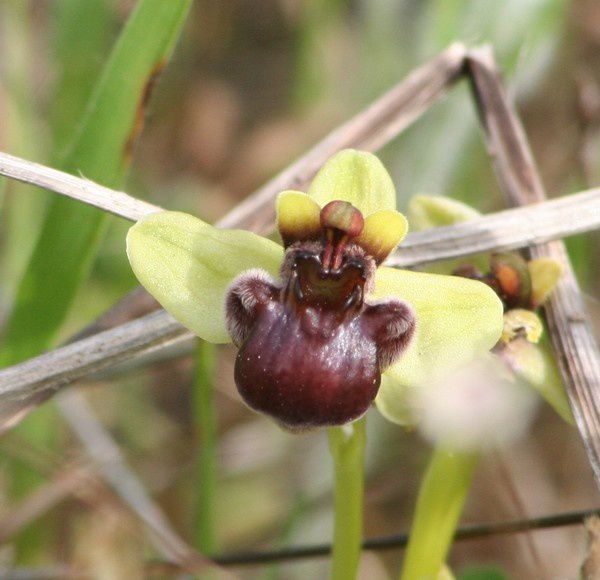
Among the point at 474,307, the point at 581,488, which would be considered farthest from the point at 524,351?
the point at 581,488

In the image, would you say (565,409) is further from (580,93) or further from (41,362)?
(580,93)

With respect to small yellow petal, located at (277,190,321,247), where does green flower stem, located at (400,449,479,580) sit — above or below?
below

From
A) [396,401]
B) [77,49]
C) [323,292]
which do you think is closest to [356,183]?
[323,292]

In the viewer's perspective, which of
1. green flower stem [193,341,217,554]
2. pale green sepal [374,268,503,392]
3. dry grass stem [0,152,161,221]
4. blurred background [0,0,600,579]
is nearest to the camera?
pale green sepal [374,268,503,392]

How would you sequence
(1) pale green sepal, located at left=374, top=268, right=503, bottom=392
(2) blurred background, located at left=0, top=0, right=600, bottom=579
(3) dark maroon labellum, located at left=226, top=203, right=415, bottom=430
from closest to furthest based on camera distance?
(3) dark maroon labellum, located at left=226, top=203, right=415, bottom=430, (1) pale green sepal, located at left=374, top=268, right=503, bottom=392, (2) blurred background, located at left=0, top=0, right=600, bottom=579

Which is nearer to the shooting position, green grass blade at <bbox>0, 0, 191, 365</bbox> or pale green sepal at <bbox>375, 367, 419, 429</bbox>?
pale green sepal at <bbox>375, 367, 419, 429</bbox>

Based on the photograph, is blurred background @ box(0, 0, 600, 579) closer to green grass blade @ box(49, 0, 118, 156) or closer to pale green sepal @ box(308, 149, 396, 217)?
green grass blade @ box(49, 0, 118, 156)

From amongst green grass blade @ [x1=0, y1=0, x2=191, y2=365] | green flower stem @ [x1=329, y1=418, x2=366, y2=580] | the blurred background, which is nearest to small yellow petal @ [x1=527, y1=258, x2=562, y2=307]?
green flower stem @ [x1=329, y1=418, x2=366, y2=580]

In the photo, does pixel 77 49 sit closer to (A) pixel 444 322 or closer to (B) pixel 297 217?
(B) pixel 297 217
